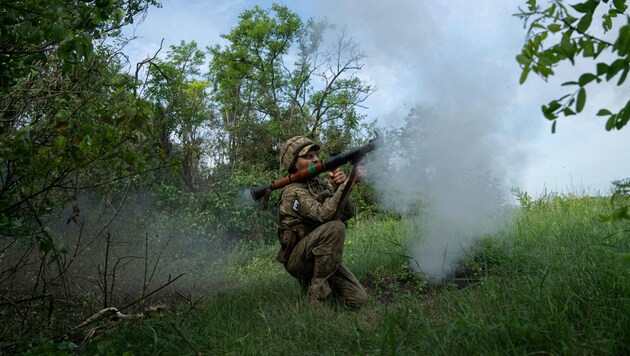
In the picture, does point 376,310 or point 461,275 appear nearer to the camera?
point 376,310

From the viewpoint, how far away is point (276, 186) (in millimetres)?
5672

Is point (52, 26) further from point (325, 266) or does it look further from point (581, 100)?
point (325, 266)

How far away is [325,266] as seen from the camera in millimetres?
5238

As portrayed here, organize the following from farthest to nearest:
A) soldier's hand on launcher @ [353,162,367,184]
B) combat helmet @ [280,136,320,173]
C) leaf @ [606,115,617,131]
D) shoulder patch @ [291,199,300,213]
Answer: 1. combat helmet @ [280,136,320,173]
2. shoulder patch @ [291,199,300,213]
3. soldier's hand on launcher @ [353,162,367,184]
4. leaf @ [606,115,617,131]

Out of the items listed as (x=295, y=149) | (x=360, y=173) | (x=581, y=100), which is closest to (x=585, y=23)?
(x=581, y=100)

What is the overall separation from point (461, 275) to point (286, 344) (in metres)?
3.16

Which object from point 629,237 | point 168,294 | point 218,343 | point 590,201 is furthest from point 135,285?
point 590,201

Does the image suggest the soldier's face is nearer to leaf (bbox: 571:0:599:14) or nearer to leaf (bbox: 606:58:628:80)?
leaf (bbox: 571:0:599:14)

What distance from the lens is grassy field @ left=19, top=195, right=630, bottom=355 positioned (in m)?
2.98

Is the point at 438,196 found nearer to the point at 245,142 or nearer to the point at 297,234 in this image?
the point at 297,234

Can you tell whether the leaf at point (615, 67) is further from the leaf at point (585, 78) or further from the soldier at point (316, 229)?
the soldier at point (316, 229)

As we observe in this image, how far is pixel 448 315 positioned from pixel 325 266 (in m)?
1.77

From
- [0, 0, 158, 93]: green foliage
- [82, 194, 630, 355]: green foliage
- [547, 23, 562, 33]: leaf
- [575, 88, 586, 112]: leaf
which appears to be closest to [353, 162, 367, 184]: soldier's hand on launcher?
[82, 194, 630, 355]: green foliage

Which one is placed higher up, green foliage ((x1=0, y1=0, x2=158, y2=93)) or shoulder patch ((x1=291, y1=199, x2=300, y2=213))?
green foliage ((x1=0, y1=0, x2=158, y2=93))
